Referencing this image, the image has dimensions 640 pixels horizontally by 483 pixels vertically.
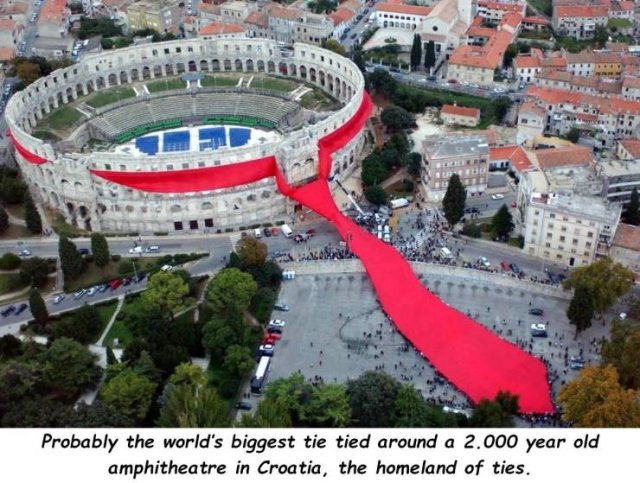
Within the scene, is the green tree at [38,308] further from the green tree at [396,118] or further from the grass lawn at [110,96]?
the green tree at [396,118]

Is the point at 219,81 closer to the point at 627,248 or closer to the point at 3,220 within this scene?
the point at 3,220

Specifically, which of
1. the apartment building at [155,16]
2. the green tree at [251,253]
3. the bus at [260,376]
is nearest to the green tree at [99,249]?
the green tree at [251,253]

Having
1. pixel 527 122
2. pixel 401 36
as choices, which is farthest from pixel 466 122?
pixel 401 36

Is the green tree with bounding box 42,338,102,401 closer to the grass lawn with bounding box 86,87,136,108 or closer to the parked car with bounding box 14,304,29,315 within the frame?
the parked car with bounding box 14,304,29,315

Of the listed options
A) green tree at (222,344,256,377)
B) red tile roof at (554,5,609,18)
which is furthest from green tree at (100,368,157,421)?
red tile roof at (554,5,609,18)

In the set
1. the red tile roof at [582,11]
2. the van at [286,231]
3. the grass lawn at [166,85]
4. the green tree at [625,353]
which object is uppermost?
the red tile roof at [582,11]

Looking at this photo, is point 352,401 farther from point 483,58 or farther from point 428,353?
point 483,58

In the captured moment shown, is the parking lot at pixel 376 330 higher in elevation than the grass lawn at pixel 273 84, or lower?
lower
